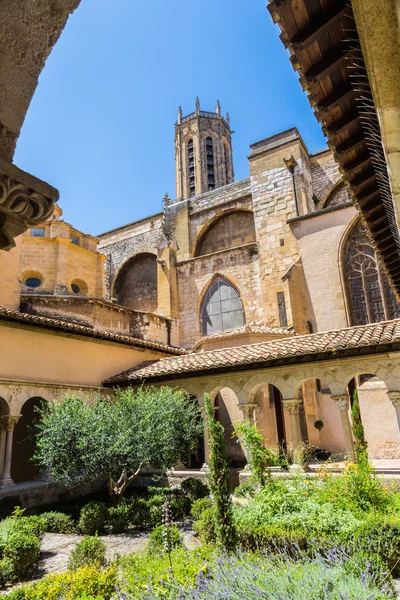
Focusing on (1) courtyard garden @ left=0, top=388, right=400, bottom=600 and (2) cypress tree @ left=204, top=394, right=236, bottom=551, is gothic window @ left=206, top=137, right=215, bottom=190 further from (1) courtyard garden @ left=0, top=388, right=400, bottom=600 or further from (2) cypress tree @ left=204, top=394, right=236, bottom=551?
(2) cypress tree @ left=204, top=394, right=236, bottom=551

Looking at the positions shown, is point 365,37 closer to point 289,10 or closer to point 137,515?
point 289,10

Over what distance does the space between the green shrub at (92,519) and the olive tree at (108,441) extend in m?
0.71

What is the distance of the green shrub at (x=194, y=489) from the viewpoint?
9.50 m

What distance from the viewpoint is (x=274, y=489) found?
729 centimetres

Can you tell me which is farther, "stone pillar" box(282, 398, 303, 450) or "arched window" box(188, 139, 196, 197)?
"arched window" box(188, 139, 196, 197)

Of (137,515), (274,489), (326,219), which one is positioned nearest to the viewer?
(274,489)

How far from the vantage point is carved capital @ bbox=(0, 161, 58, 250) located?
156 centimetres

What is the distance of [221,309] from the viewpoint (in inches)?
756

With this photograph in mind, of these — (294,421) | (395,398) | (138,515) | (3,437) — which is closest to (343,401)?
(395,398)

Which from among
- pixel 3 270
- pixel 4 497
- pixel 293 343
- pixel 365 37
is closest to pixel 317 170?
pixel 293 343

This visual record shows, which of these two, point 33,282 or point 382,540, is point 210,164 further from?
point 382,540

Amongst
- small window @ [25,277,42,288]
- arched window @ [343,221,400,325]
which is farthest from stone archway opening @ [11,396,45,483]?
arched window @ [343,221,400,325]

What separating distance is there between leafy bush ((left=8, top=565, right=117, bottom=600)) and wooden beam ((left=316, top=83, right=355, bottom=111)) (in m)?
4.62

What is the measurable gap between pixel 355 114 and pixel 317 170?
1739 cm
